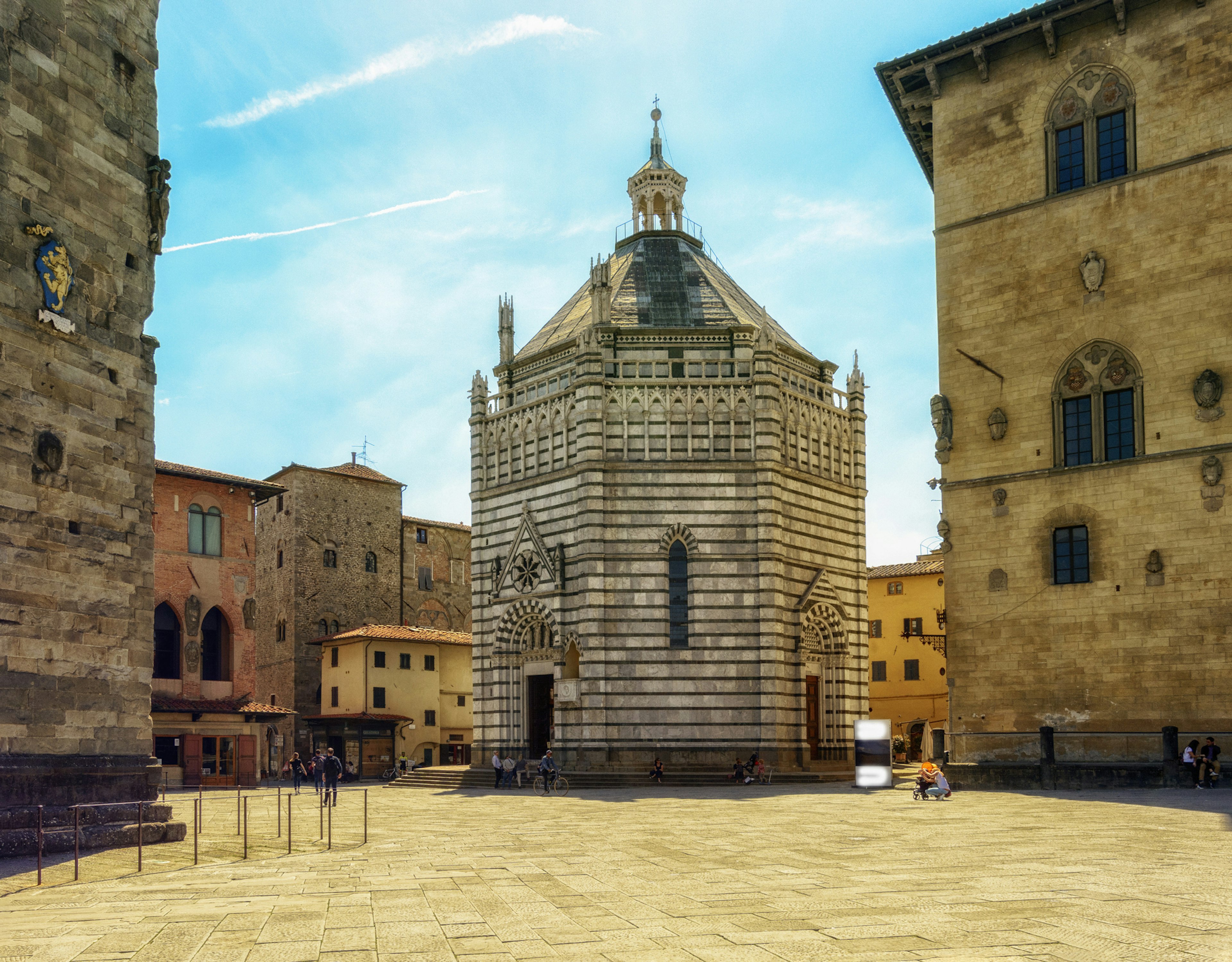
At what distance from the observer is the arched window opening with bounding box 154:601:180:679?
41.2 metres

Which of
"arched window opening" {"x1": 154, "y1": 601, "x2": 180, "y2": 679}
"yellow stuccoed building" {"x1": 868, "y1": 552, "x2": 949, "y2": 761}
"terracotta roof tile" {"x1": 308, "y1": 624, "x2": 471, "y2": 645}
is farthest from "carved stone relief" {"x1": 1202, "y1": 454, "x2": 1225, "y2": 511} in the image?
"terracotta roof tile" {"x1": 308, "y1": 624, "x2": 471, "y2": 645}

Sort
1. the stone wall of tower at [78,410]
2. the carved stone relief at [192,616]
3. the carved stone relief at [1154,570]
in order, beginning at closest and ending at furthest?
the stone wall of tower at [78,410]
the carved stone relief at [1154,570]
the carved stone relief at [192,616]

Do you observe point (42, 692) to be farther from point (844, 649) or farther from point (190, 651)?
point (844, 649)

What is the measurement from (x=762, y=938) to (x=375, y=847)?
384 inches

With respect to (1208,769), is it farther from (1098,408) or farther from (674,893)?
(674,893)

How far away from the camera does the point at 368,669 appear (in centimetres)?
5391

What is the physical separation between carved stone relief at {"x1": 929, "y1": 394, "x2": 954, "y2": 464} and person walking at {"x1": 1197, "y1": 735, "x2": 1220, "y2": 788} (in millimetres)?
9300

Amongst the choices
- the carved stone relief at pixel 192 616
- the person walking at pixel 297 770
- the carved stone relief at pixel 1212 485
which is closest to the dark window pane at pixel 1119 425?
the carved stone relief at pixel 1212 485

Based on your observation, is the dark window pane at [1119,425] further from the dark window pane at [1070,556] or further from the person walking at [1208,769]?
the person walking at [1208,769]

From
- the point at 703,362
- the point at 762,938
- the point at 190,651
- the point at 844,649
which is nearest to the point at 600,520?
the point at 703,362

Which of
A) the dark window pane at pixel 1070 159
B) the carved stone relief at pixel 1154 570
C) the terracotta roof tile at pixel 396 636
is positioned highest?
the dark window pane at pixel 1070 159

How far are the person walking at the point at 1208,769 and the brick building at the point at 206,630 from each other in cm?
3035

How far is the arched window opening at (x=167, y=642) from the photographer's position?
135ft

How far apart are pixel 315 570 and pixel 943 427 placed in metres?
37.8
